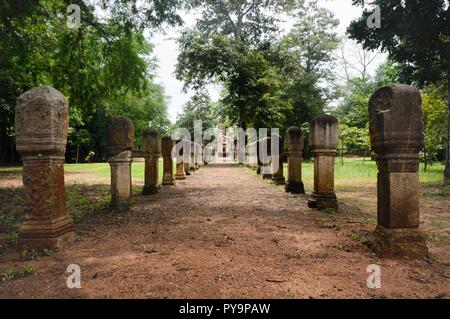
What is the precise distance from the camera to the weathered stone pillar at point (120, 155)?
6332 millimetres

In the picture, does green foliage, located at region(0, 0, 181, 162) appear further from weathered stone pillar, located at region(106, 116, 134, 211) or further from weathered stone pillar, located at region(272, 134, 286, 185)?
weathered stone pillar, located at region(272, 134, 286, 185)

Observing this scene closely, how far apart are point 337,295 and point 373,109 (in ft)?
7.37

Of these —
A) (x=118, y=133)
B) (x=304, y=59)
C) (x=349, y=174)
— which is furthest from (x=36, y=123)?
(x=304, y=59)

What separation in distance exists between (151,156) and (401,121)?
6.86 meters

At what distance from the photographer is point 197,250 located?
387 centimetres

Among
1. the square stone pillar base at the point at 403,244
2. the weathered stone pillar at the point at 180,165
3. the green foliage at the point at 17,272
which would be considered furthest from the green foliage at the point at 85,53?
the square stone pillar base at the point at 403,244

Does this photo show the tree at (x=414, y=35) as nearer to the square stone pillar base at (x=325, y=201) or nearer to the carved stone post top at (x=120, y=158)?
the square stone pillar base at (x=325, y=201)

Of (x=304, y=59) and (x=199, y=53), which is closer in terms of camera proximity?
(x=199, y=53)

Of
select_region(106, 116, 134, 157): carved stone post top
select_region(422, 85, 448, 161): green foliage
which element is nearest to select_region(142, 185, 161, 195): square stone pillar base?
select_region(106, 116, 134, 157): carved stone post top

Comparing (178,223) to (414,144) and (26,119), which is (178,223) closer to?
(26,119)

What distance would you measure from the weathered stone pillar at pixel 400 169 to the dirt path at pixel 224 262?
0.23 meters

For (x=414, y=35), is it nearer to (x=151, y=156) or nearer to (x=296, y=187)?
(x=296, y=187)

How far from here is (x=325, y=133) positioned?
6.66 meters

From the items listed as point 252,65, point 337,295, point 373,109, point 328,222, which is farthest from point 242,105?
point 337,295
